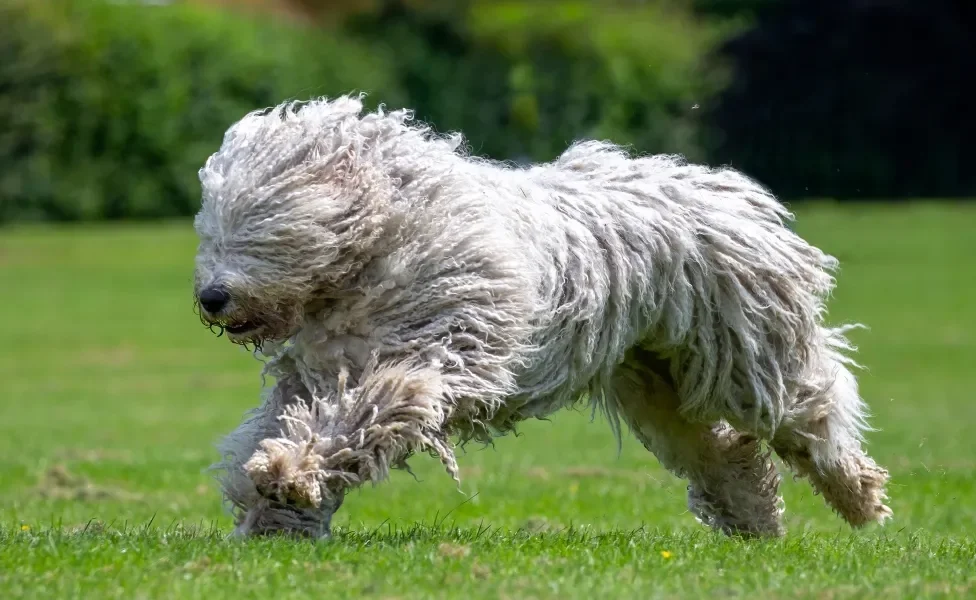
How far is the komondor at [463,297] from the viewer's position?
5.95m

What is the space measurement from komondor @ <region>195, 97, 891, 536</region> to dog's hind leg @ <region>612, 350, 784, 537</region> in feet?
0.69

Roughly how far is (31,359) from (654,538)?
1884 centimetres

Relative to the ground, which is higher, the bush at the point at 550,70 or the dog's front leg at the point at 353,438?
the dog's front leg at the point at 353,438

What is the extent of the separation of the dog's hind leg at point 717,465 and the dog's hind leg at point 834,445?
18 centimetres

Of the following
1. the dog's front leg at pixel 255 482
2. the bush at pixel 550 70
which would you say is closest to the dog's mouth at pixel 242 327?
the dog's front leg at pixel 255 482

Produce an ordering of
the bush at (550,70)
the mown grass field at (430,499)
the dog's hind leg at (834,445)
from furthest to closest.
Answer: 1. the bush at (550,70)
2. the dog's hind leg at (834,445)
3. the mown grass field at (430,499)

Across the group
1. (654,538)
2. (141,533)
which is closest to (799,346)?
(654,538)

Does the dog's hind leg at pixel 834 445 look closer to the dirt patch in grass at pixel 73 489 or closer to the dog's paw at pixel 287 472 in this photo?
the dog's paw at pixel 287 472

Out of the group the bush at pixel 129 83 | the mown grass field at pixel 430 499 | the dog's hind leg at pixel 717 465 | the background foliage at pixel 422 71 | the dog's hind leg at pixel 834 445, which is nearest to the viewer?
the mown grass field at pixel 430 499

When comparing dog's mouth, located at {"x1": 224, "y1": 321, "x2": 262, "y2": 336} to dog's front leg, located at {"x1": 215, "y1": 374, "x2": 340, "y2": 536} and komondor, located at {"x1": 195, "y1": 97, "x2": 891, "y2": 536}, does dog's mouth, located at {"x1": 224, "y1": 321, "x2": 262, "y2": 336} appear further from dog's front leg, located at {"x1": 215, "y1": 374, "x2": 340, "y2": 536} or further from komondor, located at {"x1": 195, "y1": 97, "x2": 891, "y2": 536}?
dog's front leg, located at {"x1": 215, "y1": 374, "x2": 340, "y2": 536}

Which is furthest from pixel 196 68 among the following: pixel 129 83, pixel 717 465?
pixel 717 465

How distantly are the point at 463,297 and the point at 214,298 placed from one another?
975 mm

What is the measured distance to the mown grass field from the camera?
5352mm

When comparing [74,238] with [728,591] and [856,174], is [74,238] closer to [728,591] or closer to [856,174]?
[856,174]
